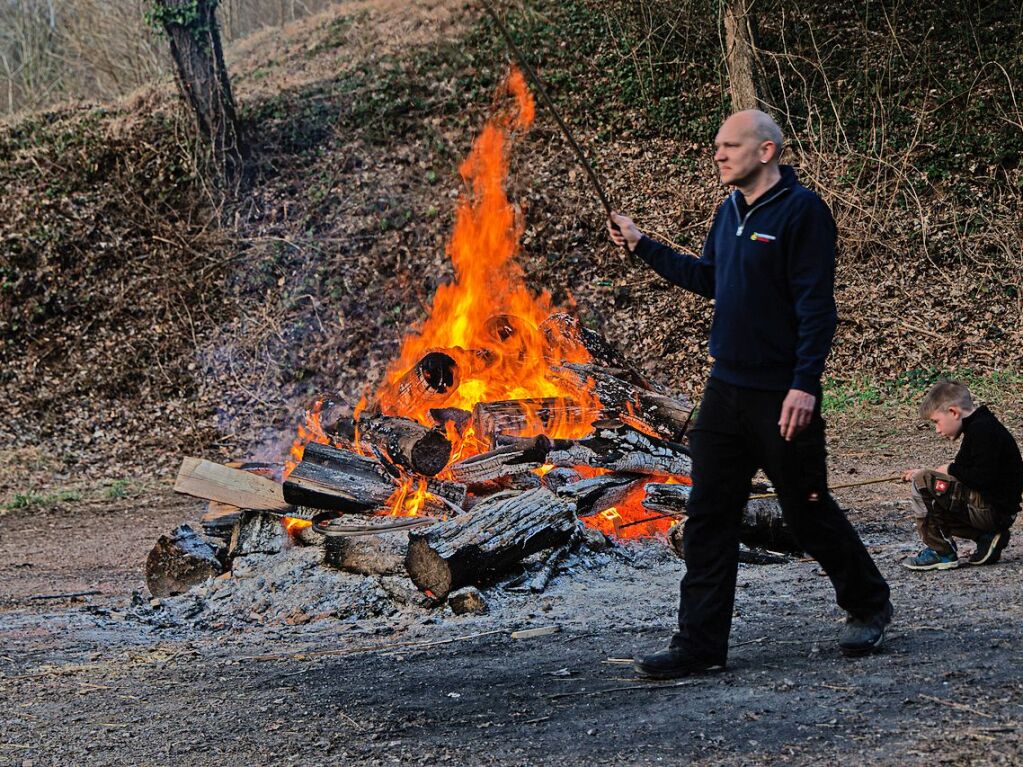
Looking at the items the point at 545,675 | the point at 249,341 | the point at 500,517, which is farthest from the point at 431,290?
the point at 545,675

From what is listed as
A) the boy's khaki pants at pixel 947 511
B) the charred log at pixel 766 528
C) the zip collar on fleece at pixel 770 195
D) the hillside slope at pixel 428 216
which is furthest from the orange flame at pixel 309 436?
the hillside slope at pixel 428 216

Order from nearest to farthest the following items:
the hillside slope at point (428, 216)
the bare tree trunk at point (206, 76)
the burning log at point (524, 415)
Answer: the burning log at point (524, 415) → the hillside slope at point (428, 216) → the bare tree trunk at point (206, 76)

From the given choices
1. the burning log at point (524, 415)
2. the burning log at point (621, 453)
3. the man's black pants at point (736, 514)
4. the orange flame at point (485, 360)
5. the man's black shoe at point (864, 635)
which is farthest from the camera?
the orange flame at point (485, 360)

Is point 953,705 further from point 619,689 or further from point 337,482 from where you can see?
point 337,482

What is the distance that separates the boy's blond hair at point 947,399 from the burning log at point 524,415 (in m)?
2.73

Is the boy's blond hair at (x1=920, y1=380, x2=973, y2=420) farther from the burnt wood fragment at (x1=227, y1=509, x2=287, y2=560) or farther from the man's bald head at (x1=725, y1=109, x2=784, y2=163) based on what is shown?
the burnt wood fragment at (x1=227, y1=509, x2=287, y2=560)

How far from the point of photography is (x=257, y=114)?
63.6ft

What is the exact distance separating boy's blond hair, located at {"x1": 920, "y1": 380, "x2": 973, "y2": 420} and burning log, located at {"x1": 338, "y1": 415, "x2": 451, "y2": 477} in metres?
3.23

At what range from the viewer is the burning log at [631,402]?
26.5 ft

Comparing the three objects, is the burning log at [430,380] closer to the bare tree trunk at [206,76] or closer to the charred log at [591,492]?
the charred log at [591,492]

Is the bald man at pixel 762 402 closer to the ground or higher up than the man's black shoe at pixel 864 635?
higher up

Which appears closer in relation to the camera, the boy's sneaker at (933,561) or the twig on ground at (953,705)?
A: the twig on ground at (953,705)

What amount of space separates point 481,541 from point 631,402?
2.50 meters

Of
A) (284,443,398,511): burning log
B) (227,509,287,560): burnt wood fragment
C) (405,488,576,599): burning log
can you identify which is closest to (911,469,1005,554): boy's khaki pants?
(405,488,576,599): burning log
